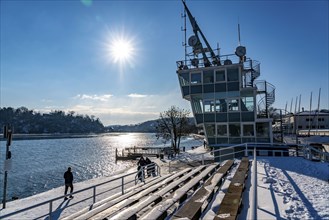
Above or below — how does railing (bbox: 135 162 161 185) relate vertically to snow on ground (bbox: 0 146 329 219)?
below

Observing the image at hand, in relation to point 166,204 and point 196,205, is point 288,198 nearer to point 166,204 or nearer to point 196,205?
point 196,205

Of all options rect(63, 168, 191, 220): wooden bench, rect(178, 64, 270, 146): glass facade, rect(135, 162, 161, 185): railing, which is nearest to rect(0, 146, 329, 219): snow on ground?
rect(63, 168, 191, 220): wooden bench

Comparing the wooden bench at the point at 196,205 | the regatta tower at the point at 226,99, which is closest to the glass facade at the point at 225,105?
the regatta tower at the point at 226,99

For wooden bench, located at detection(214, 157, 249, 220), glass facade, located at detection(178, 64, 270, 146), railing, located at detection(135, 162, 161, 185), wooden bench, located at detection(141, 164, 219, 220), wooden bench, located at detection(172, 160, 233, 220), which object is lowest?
railing, located at detection(135, 162, 161, 185)

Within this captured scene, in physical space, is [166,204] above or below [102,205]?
above

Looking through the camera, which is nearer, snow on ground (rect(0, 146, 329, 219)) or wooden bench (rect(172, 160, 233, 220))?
wooden bench (rect(172, 160, 233, 220))

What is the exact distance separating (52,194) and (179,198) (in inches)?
573

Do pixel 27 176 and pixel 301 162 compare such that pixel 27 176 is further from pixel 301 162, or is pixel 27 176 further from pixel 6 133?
pixel 301 162

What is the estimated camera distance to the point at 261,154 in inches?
800

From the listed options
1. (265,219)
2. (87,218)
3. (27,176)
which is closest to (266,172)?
(265,219)

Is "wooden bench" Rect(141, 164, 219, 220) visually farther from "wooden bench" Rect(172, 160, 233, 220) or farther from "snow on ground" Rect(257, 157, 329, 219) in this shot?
"snow on ground" Rect(257, 157, 329, 219)

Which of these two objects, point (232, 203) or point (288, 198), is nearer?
point (232, 203)

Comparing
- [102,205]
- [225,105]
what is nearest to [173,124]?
[225,105]

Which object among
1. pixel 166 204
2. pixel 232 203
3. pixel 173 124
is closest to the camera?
pixel 232 203
